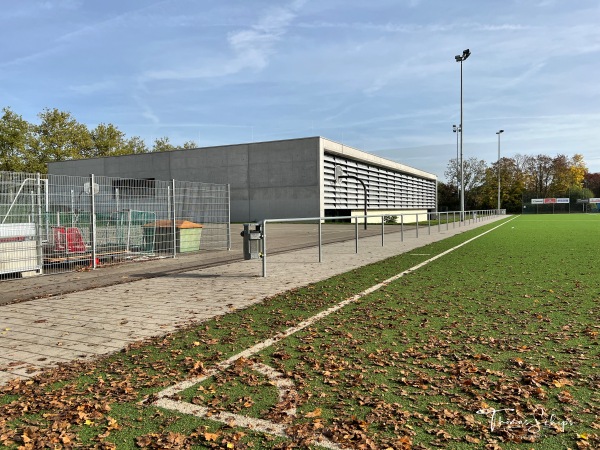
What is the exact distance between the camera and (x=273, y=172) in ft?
143

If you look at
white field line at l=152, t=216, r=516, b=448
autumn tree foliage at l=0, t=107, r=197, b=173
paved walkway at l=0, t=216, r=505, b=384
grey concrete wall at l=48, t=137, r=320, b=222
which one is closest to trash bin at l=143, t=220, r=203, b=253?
paved walkway at l=0, t=216, r=505, b=384

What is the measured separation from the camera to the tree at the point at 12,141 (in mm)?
52906

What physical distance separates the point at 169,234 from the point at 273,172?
98.6 feet

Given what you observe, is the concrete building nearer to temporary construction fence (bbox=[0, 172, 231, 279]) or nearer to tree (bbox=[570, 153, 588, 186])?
temporary construction fence (bbox=[0, 172, 231, 279])

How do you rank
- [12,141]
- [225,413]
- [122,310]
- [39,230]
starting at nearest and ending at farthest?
[225,413]
[122,310]
[39,230]
[12,141]

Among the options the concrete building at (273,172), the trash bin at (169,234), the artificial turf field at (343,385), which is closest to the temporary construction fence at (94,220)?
the trash bin at (169,234)

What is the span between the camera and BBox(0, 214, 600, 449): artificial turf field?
9.77 feet

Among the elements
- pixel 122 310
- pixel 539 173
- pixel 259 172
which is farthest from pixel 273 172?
pixel 539 173

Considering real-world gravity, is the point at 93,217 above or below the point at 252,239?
above

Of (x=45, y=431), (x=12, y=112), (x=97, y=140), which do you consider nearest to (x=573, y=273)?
(x=45, y=431)

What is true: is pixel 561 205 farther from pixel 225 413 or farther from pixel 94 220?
pixel 225 413

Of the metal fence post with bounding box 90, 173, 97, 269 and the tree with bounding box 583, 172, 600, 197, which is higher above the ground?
the tree with bounding box 583, 172, 600, 197

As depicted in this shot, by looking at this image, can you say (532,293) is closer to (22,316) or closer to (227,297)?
(227,297)

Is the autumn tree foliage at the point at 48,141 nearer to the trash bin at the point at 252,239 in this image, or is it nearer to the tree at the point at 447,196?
the trash bin at the point at 252,239
